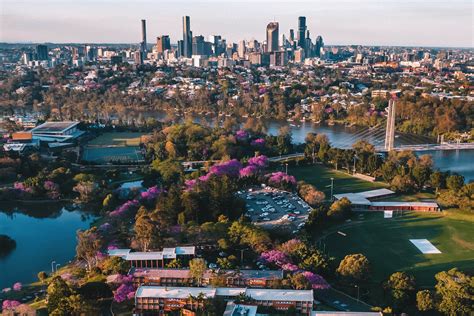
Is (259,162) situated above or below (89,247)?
above

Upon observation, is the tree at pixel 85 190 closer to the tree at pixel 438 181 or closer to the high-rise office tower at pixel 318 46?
the tree at pixel 438 181

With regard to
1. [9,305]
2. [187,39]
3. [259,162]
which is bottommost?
[9,305]

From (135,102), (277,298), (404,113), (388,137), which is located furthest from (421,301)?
(135,102)

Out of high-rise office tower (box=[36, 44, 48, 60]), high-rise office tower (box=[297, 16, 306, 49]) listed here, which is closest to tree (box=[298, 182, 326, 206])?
high-rise office tower (box=[36, 44, 48, 60])

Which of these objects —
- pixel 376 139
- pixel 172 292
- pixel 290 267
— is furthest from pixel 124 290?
pixel 376 139

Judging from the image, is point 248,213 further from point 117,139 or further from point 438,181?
point 117,139

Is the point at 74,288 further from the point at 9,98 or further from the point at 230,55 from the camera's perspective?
the point at 230,55

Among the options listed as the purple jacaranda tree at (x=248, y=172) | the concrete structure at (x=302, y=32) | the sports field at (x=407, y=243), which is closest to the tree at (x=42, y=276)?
the sports field at (x=407, y=243)
